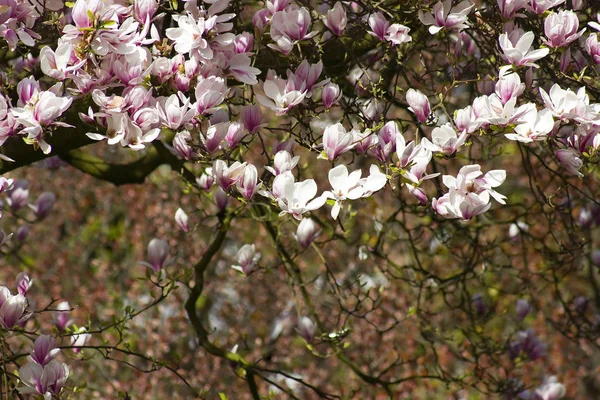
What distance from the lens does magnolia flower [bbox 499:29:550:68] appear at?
1731mm

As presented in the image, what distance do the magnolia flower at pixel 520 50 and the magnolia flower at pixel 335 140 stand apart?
40cm

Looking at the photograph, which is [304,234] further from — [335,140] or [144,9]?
[144,9]

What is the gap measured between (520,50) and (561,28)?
11 cm

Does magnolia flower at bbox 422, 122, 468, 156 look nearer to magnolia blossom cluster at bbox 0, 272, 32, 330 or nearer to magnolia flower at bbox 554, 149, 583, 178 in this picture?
magnolia flower at bbox 554, 149, 583, 178

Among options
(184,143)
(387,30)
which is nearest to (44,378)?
(184,143)

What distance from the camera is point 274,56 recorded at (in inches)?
77.6

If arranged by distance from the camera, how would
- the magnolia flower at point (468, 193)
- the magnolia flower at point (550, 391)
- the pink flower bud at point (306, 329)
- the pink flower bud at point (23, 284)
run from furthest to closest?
1. the magnolia flower at point (550, 391)
2. the pink flower bud at point (306, 329)
3. the pink flower bud at point (23, 284)
4. the magnolia flower at point (468, 193)

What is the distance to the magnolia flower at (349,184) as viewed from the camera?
166cm

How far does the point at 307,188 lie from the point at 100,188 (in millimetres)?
4338

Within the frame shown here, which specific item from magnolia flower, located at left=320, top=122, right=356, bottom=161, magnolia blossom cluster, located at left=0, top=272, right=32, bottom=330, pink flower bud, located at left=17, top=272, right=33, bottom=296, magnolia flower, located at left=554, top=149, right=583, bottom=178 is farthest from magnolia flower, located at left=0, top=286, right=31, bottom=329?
magnolia flower, located at left=554, top=149, right=583, bottom=178

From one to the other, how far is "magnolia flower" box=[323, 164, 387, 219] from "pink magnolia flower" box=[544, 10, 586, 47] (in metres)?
0.51

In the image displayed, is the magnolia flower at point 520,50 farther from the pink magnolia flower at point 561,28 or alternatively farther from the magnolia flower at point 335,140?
the magnolia flower at point 335,140

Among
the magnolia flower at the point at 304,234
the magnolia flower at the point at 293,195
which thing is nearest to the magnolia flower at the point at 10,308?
the magnolia flower at the point at 293,195

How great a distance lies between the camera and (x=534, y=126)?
5.54ft
